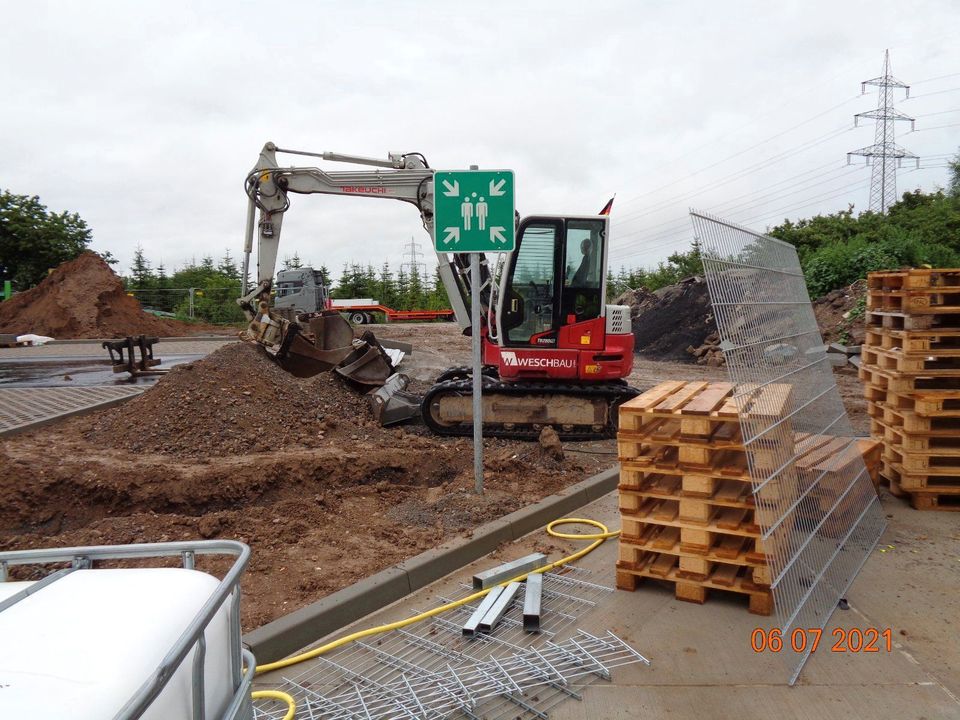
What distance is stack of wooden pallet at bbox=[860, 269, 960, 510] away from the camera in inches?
237

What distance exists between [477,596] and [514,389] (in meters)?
5.11

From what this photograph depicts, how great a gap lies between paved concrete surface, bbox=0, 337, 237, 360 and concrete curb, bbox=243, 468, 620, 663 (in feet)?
54.4

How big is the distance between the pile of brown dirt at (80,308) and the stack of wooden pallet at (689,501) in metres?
28.5

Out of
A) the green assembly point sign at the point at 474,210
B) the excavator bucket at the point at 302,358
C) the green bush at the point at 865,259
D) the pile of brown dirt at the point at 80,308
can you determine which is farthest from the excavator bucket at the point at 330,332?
the pile of brown dirt at the point at 80,308

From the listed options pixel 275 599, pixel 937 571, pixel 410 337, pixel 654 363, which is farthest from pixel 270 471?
pixel 410 337

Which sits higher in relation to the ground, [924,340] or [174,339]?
[924,340]

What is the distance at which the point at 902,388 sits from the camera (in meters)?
6.18

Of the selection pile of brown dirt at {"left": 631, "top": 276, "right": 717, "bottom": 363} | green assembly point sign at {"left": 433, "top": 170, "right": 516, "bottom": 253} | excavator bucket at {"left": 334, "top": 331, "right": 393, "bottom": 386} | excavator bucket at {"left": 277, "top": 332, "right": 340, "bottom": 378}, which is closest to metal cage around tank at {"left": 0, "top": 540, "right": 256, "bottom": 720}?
green assembly point sign at {"left": 433, "top": 170, "right": 516, "bottom": 253}

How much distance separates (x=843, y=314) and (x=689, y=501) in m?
18.0

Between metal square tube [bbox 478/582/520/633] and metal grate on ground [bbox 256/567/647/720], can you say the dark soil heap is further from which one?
metal grate on ground [bbox 256/567/647/720]

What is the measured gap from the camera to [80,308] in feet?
96.5
